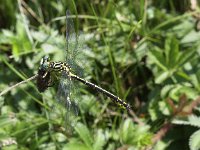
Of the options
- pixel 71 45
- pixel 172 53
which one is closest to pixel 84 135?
pixel 71 45

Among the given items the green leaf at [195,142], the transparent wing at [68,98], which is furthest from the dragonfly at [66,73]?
the green leaf at [195,142]

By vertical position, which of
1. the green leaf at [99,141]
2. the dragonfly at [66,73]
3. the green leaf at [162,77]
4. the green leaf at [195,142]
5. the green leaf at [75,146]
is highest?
the dragonfly at [66,73]

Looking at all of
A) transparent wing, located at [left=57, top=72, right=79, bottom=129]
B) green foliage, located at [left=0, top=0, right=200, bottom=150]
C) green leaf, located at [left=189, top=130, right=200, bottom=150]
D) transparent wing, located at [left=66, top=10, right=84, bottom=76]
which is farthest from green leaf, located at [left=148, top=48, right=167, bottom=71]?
transparent wing, located at [left=57, top=72, right=79, bottom=129]

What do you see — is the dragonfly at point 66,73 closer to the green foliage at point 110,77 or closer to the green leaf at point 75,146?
the green foliage at point 110,77

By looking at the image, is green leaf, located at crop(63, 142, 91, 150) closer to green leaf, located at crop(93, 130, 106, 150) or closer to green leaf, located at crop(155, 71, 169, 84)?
green leaf, located at crop(93, 130, 106, 150)

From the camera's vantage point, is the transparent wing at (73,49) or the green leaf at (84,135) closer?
the transparent wing at (73,49)

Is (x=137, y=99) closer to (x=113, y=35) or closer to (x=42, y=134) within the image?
(x=113, y=35)
